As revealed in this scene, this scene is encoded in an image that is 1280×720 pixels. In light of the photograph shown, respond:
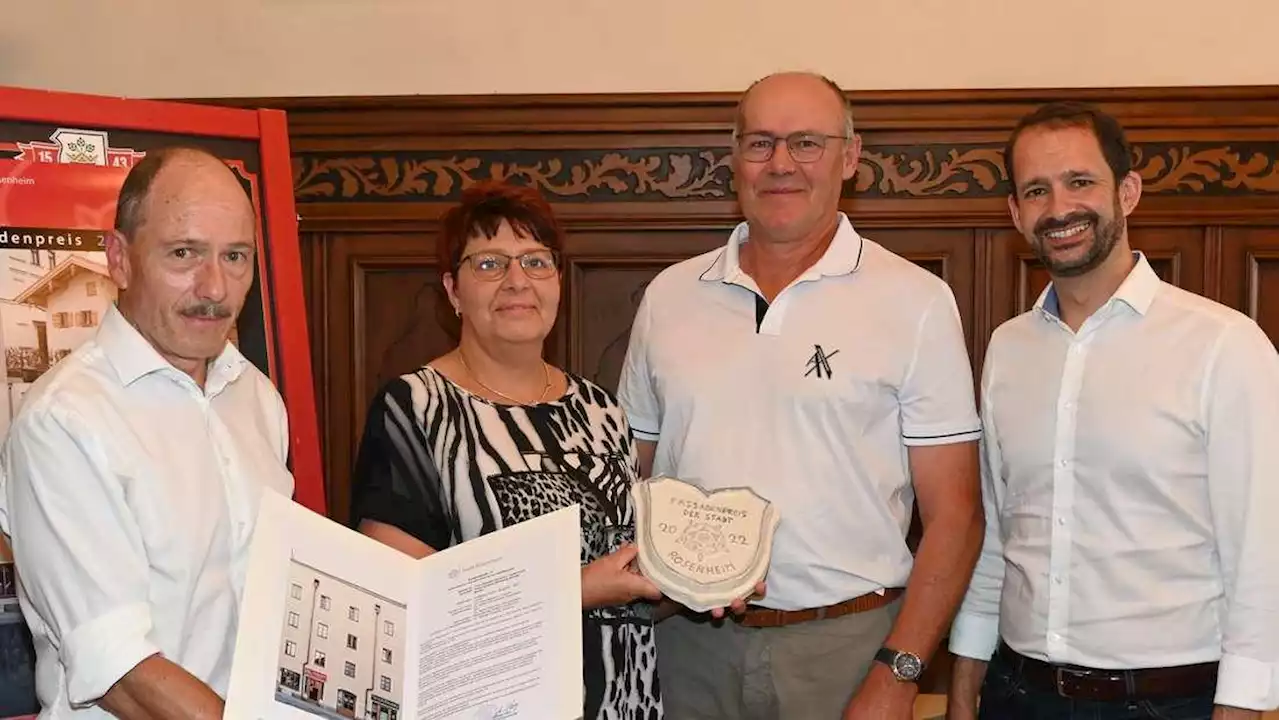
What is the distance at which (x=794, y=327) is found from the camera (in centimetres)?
247

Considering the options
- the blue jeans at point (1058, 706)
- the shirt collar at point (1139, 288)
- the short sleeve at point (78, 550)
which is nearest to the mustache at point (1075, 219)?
the shirt collar at point (1139, 288)

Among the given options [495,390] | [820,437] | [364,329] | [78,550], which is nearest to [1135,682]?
[820,437]

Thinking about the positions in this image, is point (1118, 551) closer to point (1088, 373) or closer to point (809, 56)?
point (1088, 373)

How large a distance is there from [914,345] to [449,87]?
1825mm

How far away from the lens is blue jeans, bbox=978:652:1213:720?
7.09 ft

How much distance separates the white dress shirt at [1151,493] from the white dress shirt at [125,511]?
4.57 feet

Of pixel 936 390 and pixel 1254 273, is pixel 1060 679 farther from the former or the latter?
pixel 1254 273

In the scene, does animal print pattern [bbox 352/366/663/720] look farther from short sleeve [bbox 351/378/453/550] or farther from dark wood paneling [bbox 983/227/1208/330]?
dark wood paneling [bbox 983/227/1208/330]

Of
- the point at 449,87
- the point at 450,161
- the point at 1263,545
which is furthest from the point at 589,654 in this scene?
the point at 449,87

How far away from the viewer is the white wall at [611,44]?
11.6ft

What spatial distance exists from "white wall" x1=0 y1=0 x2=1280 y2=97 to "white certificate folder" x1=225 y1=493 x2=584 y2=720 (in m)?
2.04

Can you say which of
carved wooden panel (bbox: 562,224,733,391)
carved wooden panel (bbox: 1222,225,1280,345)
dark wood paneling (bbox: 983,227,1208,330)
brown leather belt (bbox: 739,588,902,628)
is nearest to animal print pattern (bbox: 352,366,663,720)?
brown leather belt (bbox: 739,588,902,628)

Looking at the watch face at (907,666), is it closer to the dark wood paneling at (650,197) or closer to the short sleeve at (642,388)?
the short sleeve at (642,388)

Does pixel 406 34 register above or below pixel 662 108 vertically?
above
